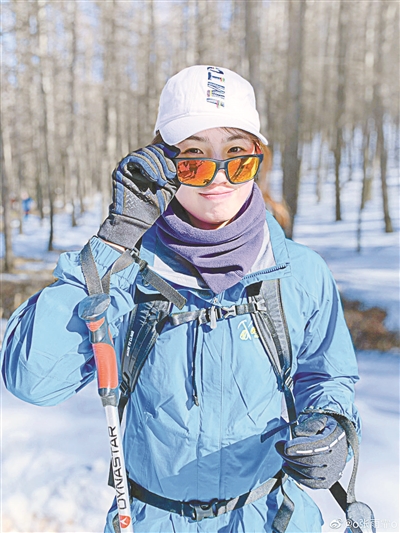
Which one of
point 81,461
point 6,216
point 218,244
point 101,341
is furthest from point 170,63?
point 101,341

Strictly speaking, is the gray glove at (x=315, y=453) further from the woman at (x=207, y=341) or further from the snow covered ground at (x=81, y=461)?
the snow covered ground at (x=81, y=461)

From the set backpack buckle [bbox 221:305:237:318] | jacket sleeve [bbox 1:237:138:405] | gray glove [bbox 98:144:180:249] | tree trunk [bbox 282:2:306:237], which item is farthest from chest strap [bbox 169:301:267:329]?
tree trunk [bbox 282:2:306:237]

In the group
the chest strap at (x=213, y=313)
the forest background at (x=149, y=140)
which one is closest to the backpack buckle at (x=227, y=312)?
the chest strap at (x=213, y=313)

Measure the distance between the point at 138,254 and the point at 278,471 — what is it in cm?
87

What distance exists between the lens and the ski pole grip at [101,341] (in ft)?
3.96

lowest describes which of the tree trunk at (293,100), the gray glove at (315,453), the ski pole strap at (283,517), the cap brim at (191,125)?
the ski pole strap at (283,517)

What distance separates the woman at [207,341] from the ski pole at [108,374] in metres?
0.08

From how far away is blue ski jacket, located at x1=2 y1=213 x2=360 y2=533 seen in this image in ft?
4.41

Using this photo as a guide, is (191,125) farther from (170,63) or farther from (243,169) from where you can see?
(170,63)

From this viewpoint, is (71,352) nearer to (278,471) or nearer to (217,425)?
(217,425)

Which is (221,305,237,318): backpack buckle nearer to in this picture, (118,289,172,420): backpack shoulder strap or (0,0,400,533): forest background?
(118,289,172,420): backpack shoulder strap

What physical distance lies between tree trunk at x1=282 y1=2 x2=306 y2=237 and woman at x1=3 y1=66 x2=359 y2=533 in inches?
266

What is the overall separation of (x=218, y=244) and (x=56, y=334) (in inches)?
23.2

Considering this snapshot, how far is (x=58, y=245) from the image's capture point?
58.3 feet
